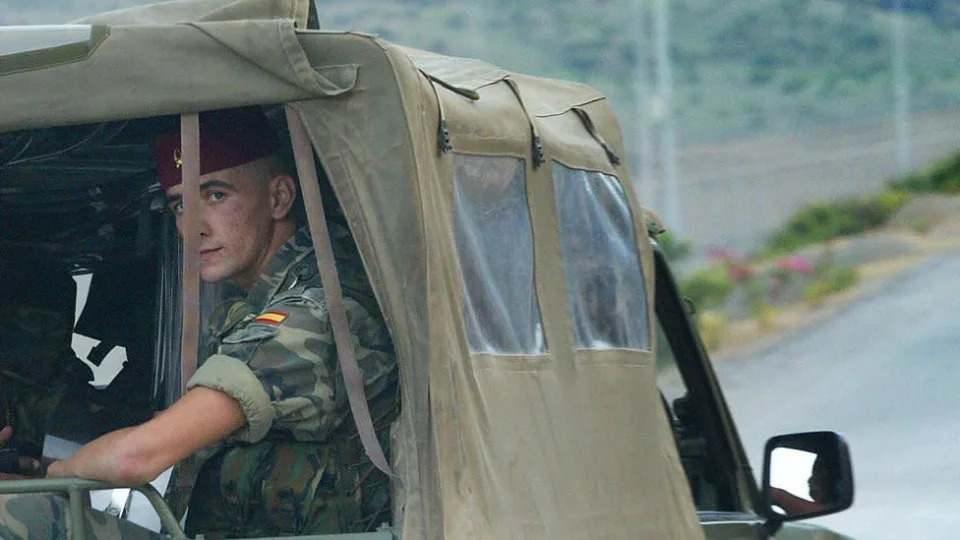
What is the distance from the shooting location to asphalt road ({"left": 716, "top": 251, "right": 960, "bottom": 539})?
20.6m

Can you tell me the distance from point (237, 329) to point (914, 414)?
974 inches

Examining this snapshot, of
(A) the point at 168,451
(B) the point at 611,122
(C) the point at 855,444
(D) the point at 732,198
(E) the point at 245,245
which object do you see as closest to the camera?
(A) the point at 168,451

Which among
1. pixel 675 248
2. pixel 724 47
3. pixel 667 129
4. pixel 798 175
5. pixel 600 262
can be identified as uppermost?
pixel 600 262

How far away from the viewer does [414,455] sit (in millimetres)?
3281

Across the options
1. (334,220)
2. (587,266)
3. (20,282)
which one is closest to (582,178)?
(587,266)

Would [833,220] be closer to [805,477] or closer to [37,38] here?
[805,477]

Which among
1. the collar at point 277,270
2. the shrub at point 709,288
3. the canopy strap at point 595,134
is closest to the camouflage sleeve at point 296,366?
the collar at point 277,270

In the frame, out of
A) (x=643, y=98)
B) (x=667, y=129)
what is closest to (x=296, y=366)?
(x=667, y=129)

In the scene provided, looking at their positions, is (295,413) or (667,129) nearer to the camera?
(295,413)

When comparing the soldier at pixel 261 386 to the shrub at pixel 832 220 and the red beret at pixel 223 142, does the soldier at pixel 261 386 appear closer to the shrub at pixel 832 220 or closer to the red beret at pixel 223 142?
the red beret at pixel 223 142

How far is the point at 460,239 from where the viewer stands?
3.57 m

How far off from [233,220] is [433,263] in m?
0.74

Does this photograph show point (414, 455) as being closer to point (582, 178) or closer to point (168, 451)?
point (168, 451)

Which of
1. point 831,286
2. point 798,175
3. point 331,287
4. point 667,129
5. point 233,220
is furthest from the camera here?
point 667,129
